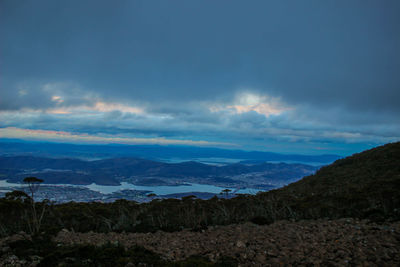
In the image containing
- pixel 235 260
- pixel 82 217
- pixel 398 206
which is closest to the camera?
pixel 235 260

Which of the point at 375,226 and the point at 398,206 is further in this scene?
the point at 398,206

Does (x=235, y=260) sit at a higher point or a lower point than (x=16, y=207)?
higher

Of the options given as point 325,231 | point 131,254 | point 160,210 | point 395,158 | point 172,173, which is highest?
point 395,158

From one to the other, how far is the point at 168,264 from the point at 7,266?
326 centimetres

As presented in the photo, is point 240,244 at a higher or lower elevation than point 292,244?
lower

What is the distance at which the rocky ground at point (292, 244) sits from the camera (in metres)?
4.55

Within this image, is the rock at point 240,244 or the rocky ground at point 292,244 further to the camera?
→ the rock at point 240,244

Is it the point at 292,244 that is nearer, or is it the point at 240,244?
the point at 292,244

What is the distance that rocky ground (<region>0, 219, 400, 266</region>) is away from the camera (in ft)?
14.9

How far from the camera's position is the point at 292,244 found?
546 cm

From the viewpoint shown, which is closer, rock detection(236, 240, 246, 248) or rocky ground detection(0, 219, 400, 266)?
rocky ground detection(0, 219, 400, 266)

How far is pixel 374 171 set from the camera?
57.4 ft

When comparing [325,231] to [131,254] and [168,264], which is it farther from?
[131,254]

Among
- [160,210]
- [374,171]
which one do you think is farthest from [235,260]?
[374,171]
